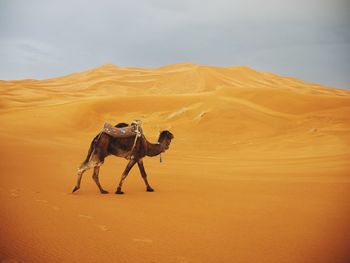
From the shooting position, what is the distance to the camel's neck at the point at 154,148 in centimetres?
822

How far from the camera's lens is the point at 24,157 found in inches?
468

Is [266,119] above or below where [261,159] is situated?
above

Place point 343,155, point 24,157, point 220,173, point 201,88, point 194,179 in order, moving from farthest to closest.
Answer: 1. point 201,88
2. point 343,155
3. point 24,157
4. point 220,173
5. point 194,179

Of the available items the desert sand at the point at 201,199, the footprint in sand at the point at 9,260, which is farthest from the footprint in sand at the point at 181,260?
the footprint in sand at the point at 9,260

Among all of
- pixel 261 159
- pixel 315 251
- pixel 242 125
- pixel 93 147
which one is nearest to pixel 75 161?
pixel 93 147

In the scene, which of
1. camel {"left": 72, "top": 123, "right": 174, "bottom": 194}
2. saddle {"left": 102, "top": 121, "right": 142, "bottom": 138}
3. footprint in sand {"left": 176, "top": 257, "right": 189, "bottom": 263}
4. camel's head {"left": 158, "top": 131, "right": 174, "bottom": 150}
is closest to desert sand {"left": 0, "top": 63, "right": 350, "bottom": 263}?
footprint in sand {"left": 176, "top": 257, "right": 189, "bottom": 263}

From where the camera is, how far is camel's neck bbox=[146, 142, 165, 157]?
8.22m

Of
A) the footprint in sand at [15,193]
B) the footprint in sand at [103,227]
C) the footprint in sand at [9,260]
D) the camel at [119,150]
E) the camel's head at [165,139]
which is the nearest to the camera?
the footprint in sand at [9,260]

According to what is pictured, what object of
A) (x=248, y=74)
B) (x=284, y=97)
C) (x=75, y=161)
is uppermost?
(x=248, y=74)

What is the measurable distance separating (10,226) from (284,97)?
86.1 feet

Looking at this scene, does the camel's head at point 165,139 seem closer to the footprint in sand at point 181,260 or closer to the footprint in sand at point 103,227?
the footprint in sand at point 103,227

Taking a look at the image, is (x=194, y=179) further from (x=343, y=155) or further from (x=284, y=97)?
(x=284, y=97)

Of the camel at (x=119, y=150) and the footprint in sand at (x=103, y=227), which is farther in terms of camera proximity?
the camel at (x=119, y=150)

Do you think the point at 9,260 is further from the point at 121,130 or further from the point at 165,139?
the point at 165,139
